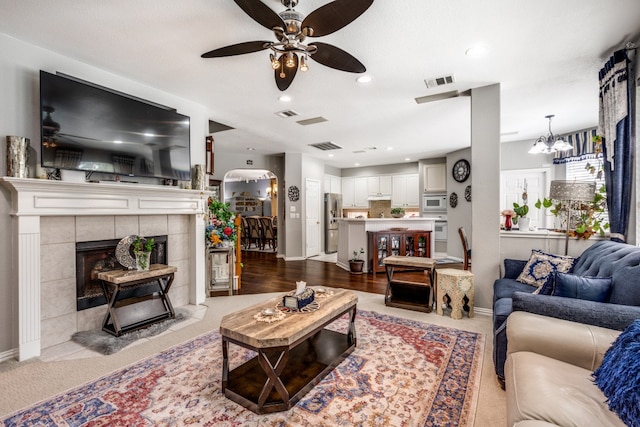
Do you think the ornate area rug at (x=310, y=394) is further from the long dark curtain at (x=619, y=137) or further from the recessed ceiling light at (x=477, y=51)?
the recessed ceiling light at (x=477, y=51)

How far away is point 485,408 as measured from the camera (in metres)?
1.80

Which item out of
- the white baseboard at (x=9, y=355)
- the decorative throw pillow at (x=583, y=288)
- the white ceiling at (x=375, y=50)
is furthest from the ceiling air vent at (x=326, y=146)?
the white baseboard at (x=9, y=355)

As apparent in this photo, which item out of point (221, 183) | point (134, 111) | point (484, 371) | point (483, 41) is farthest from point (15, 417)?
point (221, 183)

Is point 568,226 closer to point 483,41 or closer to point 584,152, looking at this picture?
point 483,41

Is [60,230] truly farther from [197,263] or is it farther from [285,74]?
[285,74]

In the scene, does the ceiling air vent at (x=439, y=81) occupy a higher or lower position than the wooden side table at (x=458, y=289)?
higher

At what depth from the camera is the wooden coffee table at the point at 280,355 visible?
172cm

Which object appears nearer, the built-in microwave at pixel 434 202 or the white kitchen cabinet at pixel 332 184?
the built-in microwave at pixel 434 202

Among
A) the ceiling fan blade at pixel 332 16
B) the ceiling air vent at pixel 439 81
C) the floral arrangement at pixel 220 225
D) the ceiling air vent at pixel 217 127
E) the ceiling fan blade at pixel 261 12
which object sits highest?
the ceiling air vent at pixel 217 127

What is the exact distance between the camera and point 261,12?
1770 mm

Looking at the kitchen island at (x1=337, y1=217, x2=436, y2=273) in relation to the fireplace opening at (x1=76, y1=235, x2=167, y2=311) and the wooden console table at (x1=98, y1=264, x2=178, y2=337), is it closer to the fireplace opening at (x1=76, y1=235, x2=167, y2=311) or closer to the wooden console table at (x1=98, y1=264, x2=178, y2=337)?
the wooden console table at (x1=98, y1=264, x2=178, y2=337)

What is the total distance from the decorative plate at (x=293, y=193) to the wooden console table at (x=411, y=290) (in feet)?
12.7

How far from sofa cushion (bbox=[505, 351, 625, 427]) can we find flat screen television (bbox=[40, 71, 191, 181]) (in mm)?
3636

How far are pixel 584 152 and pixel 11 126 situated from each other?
803cm
